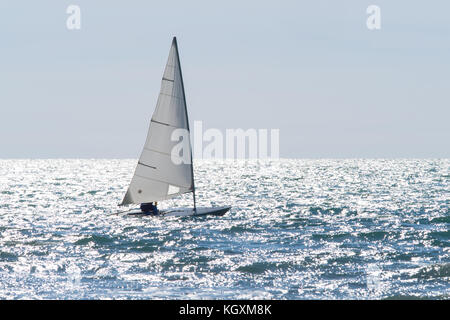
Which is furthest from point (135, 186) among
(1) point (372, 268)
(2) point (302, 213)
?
(1) point (372, 268)

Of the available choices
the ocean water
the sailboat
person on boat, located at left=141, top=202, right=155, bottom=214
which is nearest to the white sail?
the sailboat

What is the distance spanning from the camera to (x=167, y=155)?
41.1 m

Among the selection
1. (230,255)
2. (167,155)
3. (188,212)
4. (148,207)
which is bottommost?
(188,212)

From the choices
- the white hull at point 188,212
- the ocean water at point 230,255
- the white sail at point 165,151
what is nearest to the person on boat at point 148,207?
the white hull at point 188,212

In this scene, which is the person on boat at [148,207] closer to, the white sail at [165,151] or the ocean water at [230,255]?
the ocean water at [230,255]

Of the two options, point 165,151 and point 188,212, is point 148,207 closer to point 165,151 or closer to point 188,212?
point 188,212

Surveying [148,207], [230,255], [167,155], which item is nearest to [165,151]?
[167,155]

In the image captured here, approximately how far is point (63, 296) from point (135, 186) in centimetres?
2178

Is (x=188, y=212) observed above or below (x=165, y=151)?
below

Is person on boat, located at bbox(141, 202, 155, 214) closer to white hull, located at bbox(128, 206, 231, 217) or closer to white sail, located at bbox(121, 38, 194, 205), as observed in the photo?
white hull, located at bbox(128, 206, 231, 217)

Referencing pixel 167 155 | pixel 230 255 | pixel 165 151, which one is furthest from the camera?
pixel 167 155

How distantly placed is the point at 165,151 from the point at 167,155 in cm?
33

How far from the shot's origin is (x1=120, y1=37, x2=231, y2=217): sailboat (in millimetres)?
40344
